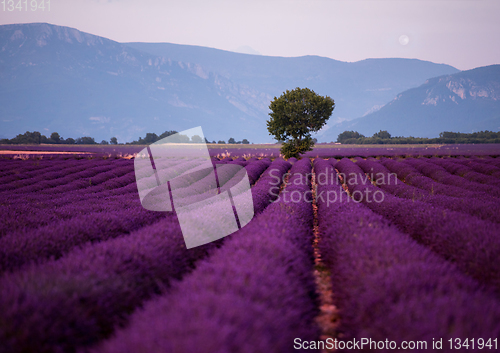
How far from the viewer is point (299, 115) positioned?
87.5 ft

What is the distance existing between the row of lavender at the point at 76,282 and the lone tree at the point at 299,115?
24.2 metres

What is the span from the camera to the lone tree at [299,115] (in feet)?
87.6

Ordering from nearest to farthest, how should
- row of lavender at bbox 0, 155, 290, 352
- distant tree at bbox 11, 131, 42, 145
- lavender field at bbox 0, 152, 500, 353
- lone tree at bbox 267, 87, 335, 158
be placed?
lavender field at bbox 0, 152, 500, 353
row of lavender at bbox 0, 155, 290, 352
lone tree at bbox 267, 87, 335, 158
distant tree at bbox 11, 131, 42, 145

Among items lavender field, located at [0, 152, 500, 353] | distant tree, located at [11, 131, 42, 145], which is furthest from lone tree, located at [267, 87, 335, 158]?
distant tree, located at [11, 131, 42, 145]

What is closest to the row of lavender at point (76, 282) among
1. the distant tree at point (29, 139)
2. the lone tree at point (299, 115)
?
the lone tree at point (299, 115)

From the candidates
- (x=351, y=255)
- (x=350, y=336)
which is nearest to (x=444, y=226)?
(x=351, y=255)

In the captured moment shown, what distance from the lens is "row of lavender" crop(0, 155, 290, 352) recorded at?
1.85m

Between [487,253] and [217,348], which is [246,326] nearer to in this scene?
[217,348]

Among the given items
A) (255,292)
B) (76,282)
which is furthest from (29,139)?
(255,292)

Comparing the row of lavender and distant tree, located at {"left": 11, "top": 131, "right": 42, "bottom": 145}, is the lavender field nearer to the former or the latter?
the row of lavender

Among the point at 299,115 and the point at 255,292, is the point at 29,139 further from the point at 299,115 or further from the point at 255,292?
the point at 255,292

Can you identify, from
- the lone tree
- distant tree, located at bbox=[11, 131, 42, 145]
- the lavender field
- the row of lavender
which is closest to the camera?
the lavender field

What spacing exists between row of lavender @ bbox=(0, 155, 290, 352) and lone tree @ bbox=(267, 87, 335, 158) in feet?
79.5

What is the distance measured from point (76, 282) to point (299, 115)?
86.4ft
